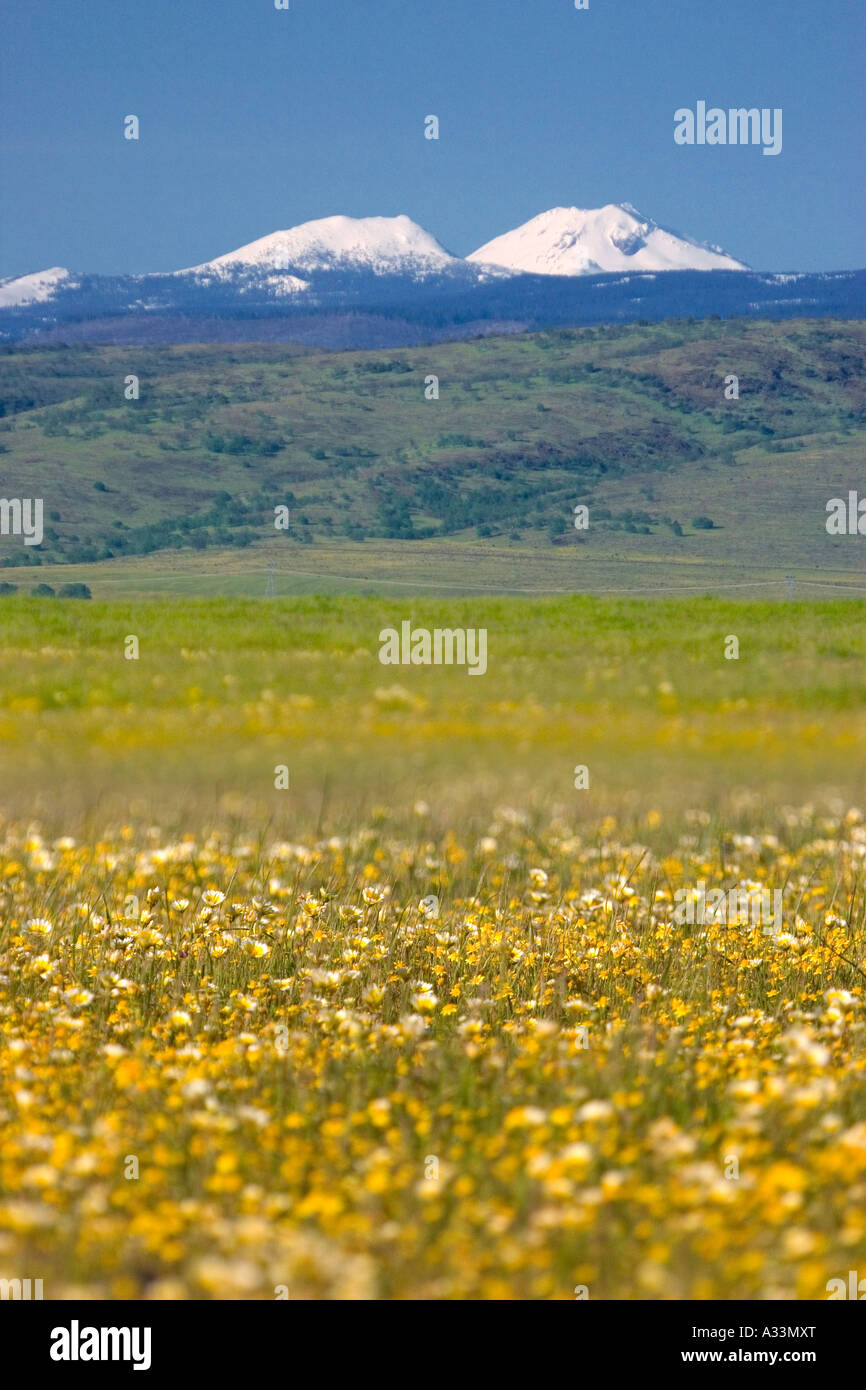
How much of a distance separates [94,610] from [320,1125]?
20.0 m

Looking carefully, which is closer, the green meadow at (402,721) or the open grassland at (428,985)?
the open grassland at (428,985)

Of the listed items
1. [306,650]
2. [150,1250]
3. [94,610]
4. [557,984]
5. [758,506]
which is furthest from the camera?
[758,506]

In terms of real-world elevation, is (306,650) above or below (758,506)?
below

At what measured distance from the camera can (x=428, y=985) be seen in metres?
7.08

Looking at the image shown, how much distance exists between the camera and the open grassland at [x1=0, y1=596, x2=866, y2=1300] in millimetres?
4305

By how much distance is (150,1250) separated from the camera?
4402mm

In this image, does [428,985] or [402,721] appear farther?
[402,721]

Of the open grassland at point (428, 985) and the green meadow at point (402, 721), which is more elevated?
the green meadow at point (402, 721)

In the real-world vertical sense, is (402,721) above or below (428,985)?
above

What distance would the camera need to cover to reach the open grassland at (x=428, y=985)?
4.30 meters
